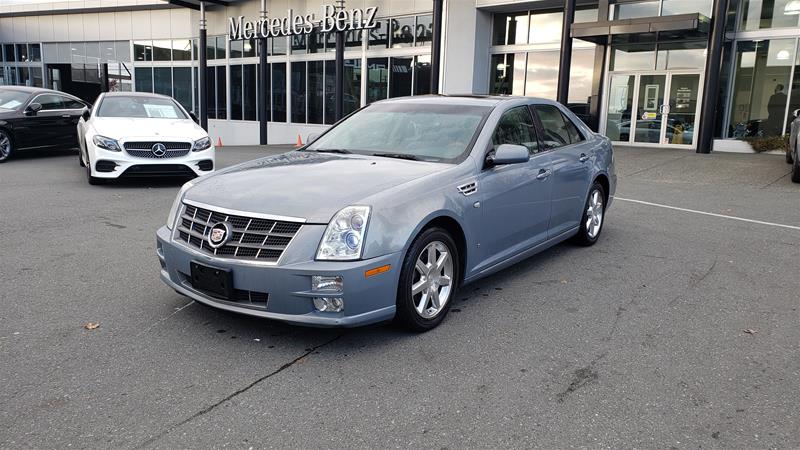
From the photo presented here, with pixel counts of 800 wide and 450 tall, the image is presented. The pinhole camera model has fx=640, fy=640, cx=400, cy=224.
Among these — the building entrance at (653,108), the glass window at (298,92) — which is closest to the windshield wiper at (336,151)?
the building entrance at (653,108)

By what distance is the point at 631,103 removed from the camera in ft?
65.1

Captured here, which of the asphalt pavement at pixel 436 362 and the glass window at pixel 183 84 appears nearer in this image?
the asphalt pavement at pixel 436 362

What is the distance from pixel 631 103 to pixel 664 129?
1329 millimetres

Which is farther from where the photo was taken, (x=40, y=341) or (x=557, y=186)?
(x=557, y=186)

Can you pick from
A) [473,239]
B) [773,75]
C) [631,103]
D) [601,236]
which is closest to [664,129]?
[631,103]

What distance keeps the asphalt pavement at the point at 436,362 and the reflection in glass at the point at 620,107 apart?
14.3m

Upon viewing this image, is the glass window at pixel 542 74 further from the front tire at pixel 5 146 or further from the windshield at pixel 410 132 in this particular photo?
the windshield at pixel 410 132

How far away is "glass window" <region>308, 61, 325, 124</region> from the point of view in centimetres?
2615

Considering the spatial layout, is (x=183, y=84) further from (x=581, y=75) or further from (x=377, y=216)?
(x=377, y=216)

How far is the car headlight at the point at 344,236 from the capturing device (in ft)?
12.0

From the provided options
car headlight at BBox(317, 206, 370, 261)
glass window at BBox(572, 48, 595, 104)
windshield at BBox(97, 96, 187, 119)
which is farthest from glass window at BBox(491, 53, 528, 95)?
→ car headlight at BBox(317, 206, 370, 261)

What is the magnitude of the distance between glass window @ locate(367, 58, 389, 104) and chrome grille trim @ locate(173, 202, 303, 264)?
67.9 ft

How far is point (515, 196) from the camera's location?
16.7 ft

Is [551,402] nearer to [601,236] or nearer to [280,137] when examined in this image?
[601,236]
